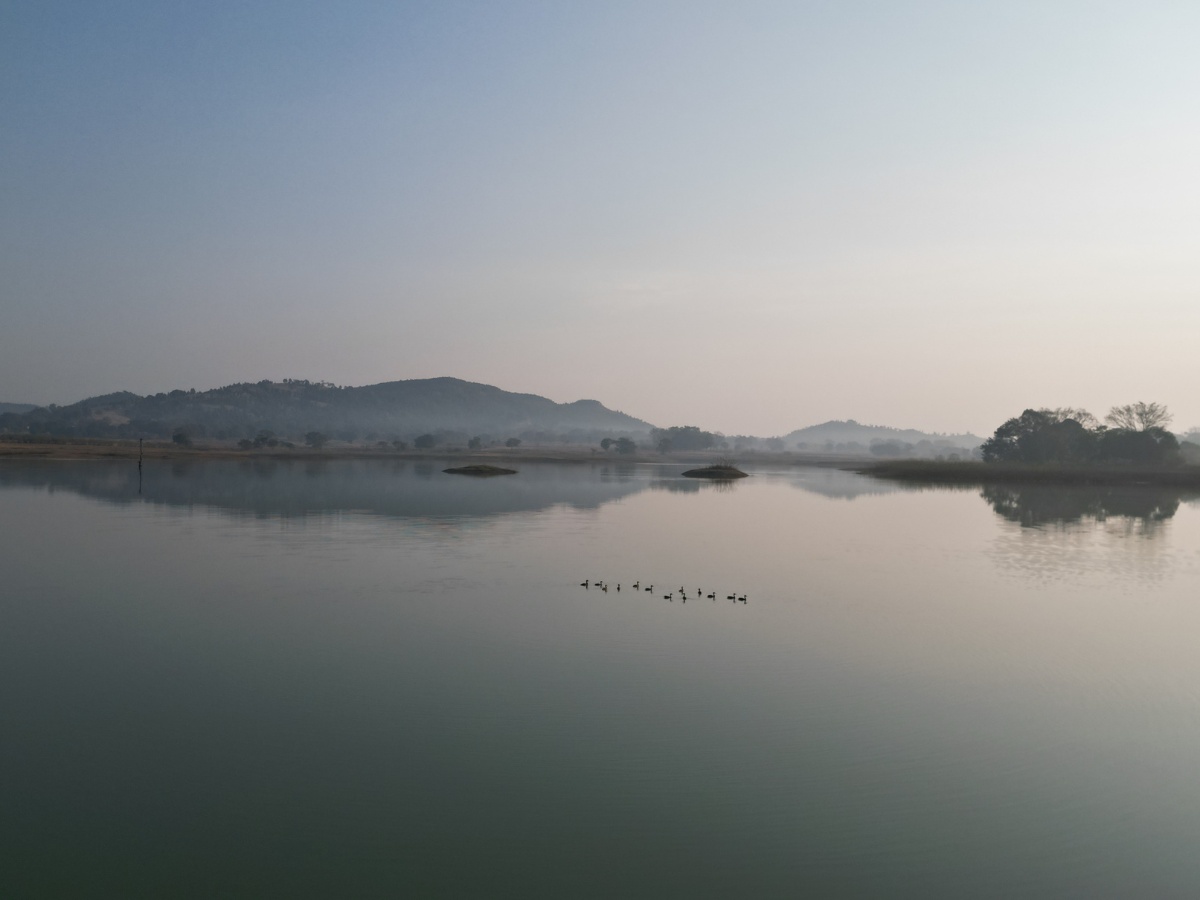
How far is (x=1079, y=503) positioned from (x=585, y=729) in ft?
268

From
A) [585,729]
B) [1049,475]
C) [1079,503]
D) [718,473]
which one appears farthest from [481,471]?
[585,729]

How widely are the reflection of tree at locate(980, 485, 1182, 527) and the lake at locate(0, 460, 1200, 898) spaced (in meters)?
32.7

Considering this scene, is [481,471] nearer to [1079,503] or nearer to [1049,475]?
[1079,503]

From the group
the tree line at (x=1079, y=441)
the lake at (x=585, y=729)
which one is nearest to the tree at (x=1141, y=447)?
the tree line at (x=1079, y=441)

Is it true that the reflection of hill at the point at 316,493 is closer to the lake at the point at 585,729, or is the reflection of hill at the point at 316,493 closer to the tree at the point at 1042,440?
the lake at the point at 585,729

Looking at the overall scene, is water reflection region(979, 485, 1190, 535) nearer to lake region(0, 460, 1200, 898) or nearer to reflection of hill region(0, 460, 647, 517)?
lake region(0, 460, 1200, 898)

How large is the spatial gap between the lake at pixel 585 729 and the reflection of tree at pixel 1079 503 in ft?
107

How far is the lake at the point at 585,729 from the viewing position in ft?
33.6

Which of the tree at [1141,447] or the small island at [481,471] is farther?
the tree at [1141,447]

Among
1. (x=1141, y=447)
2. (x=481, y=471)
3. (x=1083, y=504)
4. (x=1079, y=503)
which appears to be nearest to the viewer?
(x=1083, y=504)

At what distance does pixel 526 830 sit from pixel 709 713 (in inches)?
232

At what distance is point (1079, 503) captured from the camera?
80.9 meters

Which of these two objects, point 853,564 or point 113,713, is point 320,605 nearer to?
A: point 113,713

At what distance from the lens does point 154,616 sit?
23.2 m
